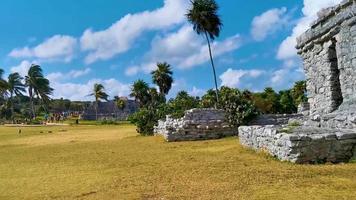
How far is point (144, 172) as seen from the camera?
1118 centimetres

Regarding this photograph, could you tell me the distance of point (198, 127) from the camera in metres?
22.1

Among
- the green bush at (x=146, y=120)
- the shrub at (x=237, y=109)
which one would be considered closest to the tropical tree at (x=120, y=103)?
the green bush at (x=146, y=120)

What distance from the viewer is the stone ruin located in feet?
33.5

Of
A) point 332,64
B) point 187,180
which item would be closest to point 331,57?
point 332,64

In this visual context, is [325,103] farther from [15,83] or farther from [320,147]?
[15,83]

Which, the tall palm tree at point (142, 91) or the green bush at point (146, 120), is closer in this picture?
the green bush at point (146, 120)

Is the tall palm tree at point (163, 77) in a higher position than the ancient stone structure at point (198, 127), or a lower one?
higher

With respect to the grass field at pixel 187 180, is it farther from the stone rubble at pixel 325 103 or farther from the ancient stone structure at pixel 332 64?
the ancient stone structure at pixel 332 64

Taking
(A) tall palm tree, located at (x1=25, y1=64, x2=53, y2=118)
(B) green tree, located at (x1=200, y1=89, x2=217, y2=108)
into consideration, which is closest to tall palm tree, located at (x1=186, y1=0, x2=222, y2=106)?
(B) green tree, located at (x1=200, y1=89, x2=217, y2=108)

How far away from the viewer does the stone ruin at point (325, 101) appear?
33.5ft

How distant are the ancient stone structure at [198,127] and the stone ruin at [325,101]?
21.0 ft

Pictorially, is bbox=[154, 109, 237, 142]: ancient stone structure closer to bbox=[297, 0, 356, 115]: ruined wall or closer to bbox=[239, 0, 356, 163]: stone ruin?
bbox=[239, 0, 356, 163]: stone ruin

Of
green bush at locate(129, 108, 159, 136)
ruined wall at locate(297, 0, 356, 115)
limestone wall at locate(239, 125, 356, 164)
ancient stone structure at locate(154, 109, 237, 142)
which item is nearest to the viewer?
limestone wall at locate(239, 125, 356, 164)

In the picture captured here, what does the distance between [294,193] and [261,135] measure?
5.50m
